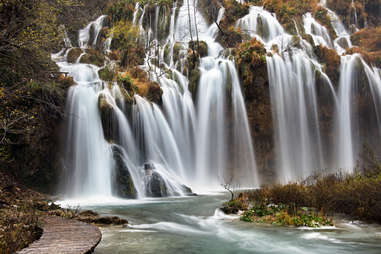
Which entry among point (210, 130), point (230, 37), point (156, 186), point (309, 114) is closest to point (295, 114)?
point (309, 114)

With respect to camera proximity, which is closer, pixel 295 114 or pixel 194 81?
pixel 295 114

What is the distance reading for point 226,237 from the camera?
725 centimetres

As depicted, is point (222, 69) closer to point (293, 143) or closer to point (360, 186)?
point (293, 143)

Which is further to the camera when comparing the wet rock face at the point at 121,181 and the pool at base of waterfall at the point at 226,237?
the wet rock face at the point at 121,181

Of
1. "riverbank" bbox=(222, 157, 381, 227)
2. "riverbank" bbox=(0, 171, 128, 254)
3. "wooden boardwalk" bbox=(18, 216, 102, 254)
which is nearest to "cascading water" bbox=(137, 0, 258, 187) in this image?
"riverbank" bbox=(222, 157, 381, 227)

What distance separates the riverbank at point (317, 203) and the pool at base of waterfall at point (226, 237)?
0.37m

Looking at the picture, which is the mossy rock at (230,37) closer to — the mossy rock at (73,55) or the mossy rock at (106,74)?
the mossy rock at (106,74)

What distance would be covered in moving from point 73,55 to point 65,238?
75.2 feet

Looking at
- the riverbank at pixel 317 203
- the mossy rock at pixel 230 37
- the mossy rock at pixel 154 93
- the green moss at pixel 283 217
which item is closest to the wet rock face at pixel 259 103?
the mossy rock at pixel 230 37

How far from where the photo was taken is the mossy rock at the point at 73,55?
2458 centimetres

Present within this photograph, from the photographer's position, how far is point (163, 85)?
22.4 metres

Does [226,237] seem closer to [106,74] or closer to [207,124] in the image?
[207,124]

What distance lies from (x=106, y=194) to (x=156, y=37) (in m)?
23.0

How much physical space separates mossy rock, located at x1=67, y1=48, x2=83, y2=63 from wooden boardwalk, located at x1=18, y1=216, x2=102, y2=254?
68.4 ft
